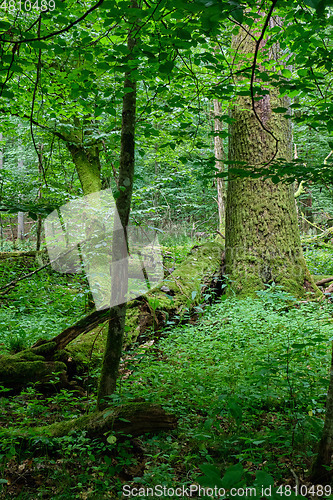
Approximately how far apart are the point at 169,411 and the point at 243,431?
63 cm

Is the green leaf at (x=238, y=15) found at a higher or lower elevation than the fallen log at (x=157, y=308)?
higher

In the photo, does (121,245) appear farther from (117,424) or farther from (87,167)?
(87,167)

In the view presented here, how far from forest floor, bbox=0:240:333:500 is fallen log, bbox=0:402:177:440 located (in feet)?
0.19

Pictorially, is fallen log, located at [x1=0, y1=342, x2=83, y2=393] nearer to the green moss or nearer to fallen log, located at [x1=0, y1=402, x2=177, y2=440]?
the green moss

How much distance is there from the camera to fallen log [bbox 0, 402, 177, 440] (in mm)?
2527

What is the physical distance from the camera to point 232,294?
604 cm

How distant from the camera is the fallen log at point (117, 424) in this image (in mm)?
2527

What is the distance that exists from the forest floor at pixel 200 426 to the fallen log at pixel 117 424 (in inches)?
2.3

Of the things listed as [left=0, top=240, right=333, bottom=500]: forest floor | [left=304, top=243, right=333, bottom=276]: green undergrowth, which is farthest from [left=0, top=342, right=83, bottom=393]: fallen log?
[left=304, top=243, right=333, bottom=276]: green undergrowth

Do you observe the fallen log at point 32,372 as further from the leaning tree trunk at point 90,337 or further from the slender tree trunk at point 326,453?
the slender tree trunk at point 326,453

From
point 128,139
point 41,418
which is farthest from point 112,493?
point 128,139

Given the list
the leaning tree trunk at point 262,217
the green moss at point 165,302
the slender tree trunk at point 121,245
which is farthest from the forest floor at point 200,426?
the leaning tree trunk at point 262,217

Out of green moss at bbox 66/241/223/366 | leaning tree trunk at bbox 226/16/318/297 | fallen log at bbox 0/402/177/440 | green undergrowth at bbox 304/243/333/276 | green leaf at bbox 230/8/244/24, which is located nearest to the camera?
green leaf at bbox 230/8/244/24

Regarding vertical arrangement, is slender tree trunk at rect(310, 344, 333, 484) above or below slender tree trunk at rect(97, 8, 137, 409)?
below
